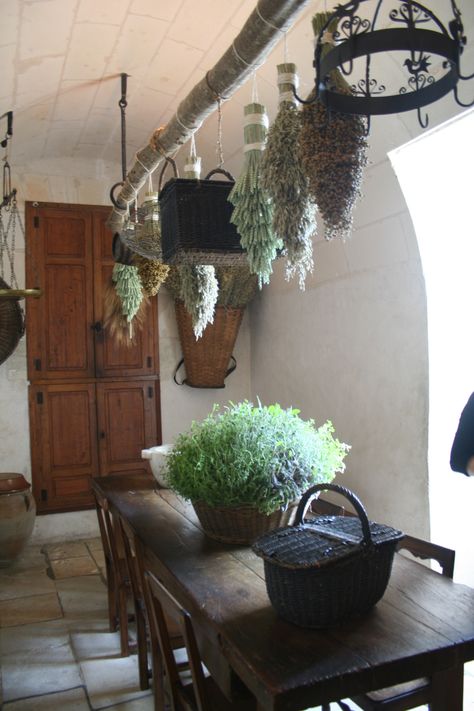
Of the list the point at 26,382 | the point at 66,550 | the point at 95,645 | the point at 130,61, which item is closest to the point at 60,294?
the point at 26,382

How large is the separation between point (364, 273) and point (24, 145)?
2.44 meters

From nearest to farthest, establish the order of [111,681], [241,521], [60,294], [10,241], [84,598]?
1. [241,521]
2. [111,681]
3. [84,598]
4. [10,241]
5. [60,294]

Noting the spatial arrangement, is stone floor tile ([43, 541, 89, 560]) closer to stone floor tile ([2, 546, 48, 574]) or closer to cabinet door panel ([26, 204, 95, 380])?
stone floor tile ([2, 546, 48, 574])

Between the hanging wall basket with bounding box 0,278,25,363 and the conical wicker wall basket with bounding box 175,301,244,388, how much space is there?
116 cm

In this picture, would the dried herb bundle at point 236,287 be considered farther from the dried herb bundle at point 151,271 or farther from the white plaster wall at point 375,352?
the dried herb bundle at point 151,271

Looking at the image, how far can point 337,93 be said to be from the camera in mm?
1431

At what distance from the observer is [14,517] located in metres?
4.00

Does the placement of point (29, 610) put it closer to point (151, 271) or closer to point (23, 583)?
point (23, 583)

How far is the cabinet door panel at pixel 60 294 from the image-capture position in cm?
450

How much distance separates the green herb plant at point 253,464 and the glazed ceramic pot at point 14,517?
2306 millimetres

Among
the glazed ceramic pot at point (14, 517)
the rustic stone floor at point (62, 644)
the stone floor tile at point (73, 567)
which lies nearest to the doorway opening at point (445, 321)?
the rustic stone floor at point (62, 644)

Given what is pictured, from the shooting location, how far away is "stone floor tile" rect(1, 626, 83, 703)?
2.58 meters

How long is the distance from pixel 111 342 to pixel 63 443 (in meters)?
0.84

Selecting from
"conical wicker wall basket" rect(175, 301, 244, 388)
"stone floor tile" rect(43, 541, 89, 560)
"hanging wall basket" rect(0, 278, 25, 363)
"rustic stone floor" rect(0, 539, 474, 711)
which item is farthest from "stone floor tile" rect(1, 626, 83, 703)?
"conical wicker wall basket" rect(175, 301, 244, 388)
